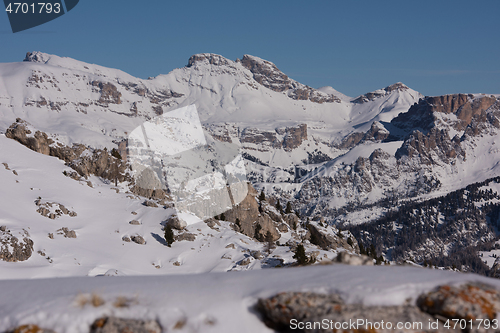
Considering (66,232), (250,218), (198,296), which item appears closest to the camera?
(198,296)

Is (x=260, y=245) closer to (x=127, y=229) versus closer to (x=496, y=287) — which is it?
(x=127, y=229)

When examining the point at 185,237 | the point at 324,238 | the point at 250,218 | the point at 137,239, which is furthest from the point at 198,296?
the point at 324,238

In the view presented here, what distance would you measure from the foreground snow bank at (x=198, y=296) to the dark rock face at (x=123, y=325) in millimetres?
125

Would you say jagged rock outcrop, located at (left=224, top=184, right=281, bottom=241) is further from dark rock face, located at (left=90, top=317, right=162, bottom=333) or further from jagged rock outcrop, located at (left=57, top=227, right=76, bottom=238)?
dark rock face, located at (left=90, top=317, right=162, bottom=333)

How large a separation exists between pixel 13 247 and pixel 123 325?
30.8m

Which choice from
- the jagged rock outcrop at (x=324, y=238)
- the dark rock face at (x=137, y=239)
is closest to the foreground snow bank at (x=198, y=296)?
the dark rock face at (x=137, y=239)

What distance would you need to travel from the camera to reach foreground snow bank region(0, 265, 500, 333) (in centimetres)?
787

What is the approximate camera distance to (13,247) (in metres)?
32.1

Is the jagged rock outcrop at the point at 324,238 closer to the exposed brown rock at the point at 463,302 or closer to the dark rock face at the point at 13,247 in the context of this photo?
the dark rock face at the point at 13,247

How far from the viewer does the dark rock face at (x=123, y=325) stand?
7.62 metres

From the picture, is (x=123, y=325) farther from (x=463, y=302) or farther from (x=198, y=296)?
(x=463, y=302)

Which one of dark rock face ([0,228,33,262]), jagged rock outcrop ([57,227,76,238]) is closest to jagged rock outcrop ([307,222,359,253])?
jagged rock outcrop ([57,227,76,238])

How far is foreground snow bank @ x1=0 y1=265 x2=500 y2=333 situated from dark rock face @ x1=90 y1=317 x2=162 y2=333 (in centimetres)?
12

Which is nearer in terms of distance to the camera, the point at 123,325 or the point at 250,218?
the point at 123,325
